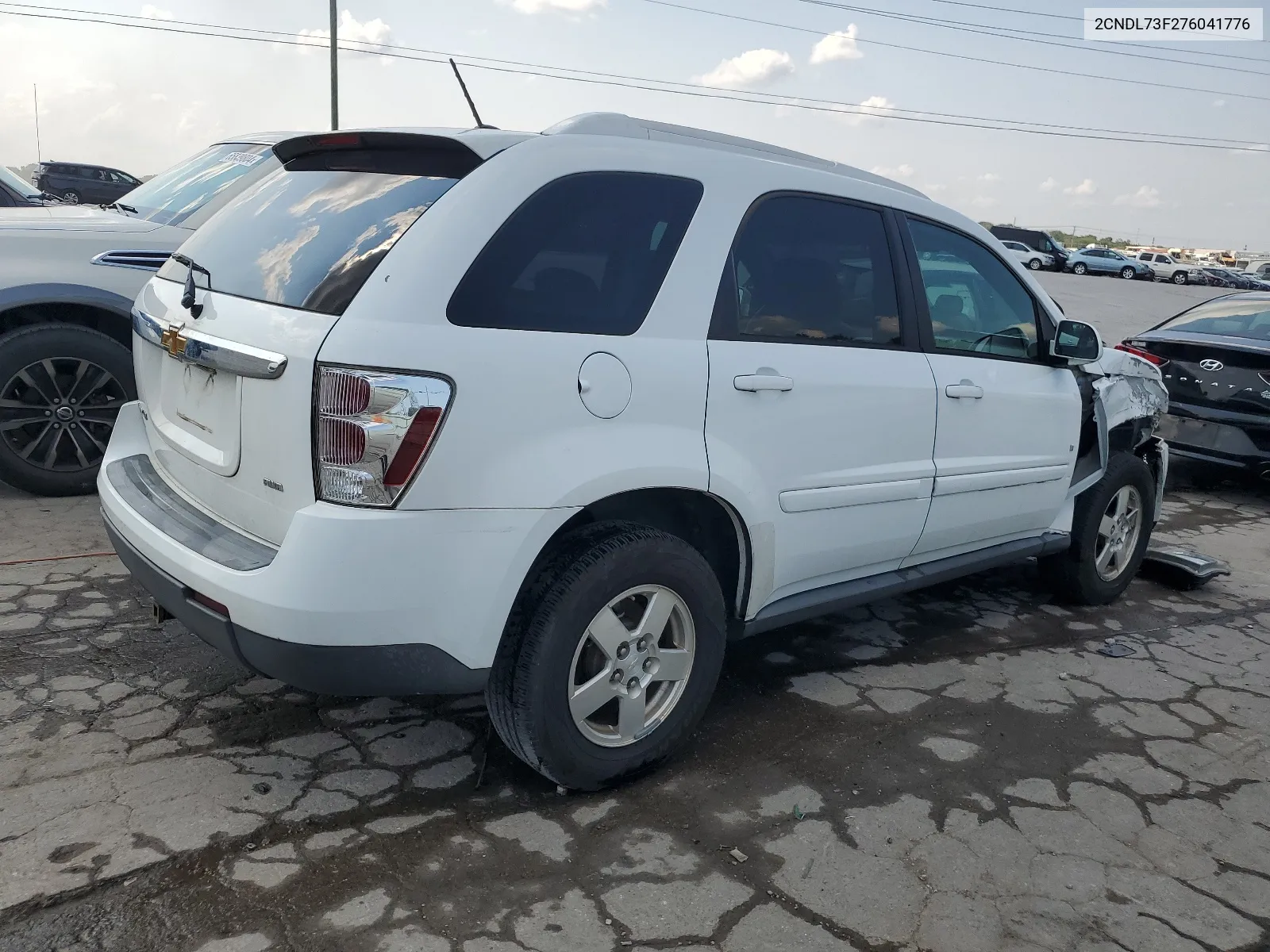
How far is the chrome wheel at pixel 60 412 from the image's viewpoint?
5133 millimetres

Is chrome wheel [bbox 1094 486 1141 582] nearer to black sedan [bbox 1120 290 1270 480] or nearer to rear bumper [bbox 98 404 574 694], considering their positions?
black sedan [bbox 1120 290 1270 480]

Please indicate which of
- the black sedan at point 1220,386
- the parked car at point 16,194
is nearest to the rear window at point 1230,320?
the black sedan at point 1220,386

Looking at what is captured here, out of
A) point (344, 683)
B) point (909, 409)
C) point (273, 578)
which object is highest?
point (909, 409)

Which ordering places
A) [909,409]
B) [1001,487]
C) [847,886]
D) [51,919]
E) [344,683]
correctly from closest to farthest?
[51,919] < [344,683] < [847,886] < [909,409] < [1001,487]

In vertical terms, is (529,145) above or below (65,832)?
above

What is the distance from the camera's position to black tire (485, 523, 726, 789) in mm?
2656

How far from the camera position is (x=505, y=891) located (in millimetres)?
2479

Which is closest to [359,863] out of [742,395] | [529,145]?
[742,395]

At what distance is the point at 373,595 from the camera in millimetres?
2387

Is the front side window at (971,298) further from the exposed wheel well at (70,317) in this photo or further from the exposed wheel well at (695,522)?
the exposed wheel well at (70,317)

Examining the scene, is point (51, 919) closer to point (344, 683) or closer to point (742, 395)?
point (344, 683)

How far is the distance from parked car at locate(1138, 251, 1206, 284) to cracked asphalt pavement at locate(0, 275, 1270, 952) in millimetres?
47859

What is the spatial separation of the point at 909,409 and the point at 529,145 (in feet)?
5.25

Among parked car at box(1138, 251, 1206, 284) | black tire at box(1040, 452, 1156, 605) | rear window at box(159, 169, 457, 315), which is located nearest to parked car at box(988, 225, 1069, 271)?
parked car at box(1138, 251, 1206, 284)
